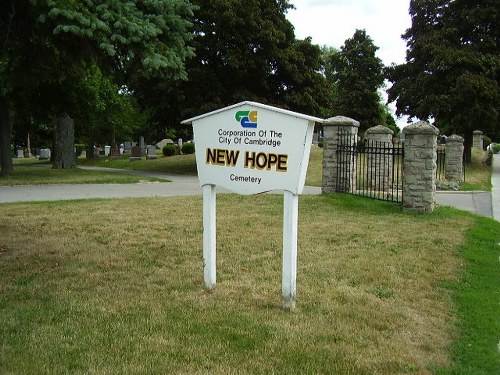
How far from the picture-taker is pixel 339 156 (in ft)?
43.9

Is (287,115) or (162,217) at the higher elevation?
(287,115)

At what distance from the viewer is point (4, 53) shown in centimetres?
674

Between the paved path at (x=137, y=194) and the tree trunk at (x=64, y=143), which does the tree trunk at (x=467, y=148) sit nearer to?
the paved path at (x=137, y=194)

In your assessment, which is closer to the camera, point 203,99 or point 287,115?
point 287,115

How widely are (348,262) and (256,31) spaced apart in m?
18.4

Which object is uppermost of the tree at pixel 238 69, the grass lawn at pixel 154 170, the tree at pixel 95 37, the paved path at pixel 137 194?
the tree at pixel 238 69

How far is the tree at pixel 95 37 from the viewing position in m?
5.08

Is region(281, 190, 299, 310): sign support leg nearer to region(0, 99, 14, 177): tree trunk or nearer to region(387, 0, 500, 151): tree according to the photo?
region(0, 99, 14, 177): tree trunk

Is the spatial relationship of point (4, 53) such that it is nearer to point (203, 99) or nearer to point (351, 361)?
point (351, 361)

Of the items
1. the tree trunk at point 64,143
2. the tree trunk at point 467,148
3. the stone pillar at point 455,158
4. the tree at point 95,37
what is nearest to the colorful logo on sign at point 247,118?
the tree at point 95,37

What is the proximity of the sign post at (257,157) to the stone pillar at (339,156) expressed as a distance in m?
8.24

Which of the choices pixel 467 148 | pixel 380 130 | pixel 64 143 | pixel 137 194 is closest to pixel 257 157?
pixel 137 194

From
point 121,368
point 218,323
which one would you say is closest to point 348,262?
point 218,323

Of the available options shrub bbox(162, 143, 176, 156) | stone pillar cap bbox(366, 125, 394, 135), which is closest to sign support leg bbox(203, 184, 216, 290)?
stone pillar cap bbox(366, 125, 394, 135)
